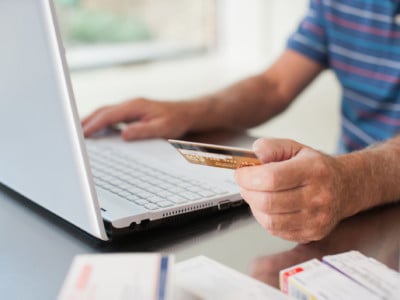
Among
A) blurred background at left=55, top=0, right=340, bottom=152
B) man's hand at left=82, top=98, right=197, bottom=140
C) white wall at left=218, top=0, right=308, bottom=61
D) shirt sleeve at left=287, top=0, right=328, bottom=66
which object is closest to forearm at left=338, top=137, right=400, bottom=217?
man's hand at left=82, top=98, right=197, bottom=140

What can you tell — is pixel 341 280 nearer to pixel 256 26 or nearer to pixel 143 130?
pixel 143 130

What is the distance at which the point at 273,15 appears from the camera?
2.31m

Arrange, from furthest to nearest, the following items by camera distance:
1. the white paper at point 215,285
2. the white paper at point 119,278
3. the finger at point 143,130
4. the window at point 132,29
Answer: the window at point 132,29
the finger at point 143,130
the white paper at point 215,285
the white paper at point 119,278

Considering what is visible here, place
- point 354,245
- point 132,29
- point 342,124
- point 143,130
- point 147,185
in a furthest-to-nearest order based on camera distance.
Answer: point 132,29, point 342,124, point 143,130, point 147,185, point 354,245

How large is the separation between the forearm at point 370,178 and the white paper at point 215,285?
0.19 meters

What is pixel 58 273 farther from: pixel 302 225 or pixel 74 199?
pixel 302 225

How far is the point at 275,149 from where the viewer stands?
67 centimetres

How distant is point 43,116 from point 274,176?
0.25 meters

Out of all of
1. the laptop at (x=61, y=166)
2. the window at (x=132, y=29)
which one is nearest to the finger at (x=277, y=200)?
the laptop at (x=61, y=166)

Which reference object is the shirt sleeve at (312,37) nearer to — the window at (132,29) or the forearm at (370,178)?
the forearm at (370,178)

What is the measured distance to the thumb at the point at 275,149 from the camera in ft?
2.16

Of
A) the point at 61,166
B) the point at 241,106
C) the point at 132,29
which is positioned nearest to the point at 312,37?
the point at 241,106

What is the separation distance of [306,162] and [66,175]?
261mm

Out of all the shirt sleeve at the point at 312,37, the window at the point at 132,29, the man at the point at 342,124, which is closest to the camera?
the man at the point at 342,124
